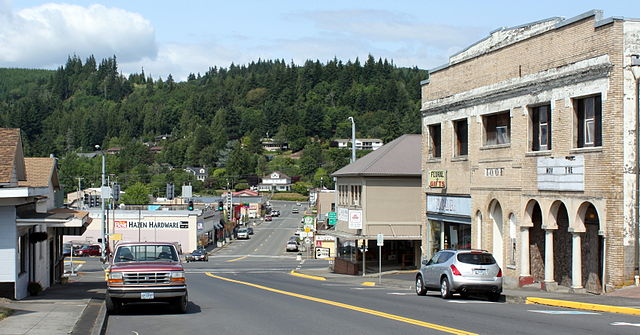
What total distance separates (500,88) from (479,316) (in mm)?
16223

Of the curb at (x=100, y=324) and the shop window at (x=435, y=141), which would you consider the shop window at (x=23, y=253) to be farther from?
the shop window at (x=435, y=141)

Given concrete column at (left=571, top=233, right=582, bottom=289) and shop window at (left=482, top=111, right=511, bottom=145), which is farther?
shop window at (left=482, top=111, right=511, bottom=145)

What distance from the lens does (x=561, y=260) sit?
→ 30.3 metres

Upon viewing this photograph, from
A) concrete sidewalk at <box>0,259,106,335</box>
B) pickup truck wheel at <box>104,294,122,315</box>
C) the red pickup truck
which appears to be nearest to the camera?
concrete sidewalk at <box>0,259,106,335</box>

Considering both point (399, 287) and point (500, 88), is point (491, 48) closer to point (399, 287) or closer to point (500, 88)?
point (500, 88)

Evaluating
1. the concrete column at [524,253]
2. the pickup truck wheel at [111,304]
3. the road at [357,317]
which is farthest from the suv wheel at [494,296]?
the pickup truck wheel at [111,304]

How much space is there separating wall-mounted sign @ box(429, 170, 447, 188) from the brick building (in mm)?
98

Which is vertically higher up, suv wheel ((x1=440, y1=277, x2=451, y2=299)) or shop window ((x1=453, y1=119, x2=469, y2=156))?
shop window ((x1=453, y1=119, x2=469, y2=156))

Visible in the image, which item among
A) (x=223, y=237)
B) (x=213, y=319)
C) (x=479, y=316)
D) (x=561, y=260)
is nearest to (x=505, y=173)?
(x=561, y=260)

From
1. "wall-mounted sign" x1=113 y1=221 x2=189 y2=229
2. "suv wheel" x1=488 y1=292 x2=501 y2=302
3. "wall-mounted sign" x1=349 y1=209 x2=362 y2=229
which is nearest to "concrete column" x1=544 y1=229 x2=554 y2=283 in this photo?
"suv wheel" x1=488 y1=292 x2=501 y2=302

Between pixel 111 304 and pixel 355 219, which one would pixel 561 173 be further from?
pixel 355 219

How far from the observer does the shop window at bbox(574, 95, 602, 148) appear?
90.0 ft

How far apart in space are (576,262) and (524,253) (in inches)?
148

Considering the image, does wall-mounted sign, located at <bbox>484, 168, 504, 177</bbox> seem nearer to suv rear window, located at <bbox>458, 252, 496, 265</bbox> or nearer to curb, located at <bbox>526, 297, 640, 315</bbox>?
suv rear window, located at <bbox>458, 252, 496, 265</bbox>
